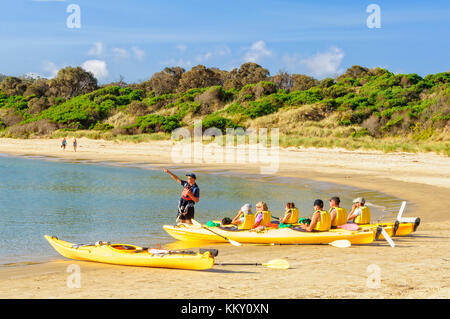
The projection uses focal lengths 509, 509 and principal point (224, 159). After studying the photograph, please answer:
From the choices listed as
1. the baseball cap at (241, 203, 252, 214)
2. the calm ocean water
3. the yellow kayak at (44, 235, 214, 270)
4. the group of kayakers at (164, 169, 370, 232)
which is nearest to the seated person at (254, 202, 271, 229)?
the group of kayakers at (164, 169, 370, 232)

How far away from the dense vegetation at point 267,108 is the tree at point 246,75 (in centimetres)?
12

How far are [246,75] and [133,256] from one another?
51.4 m

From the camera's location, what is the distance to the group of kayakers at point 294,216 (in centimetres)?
903

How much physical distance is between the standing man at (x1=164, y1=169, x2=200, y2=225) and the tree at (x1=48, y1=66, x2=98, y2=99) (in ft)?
184

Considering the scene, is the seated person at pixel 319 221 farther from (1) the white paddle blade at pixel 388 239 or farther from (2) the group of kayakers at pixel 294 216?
(1) the white paddle blade at pixel 388 239

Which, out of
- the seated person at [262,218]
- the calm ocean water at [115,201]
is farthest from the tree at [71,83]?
the seated person at [262,218]

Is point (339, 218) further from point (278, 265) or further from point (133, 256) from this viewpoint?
point (133, 256)

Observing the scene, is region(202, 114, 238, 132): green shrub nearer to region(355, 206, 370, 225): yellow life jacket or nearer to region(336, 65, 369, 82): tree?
region(336, 65, 369, 82): tree

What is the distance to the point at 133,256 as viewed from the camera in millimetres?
7270

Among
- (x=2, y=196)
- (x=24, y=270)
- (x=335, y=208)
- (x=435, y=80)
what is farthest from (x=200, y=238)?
(x=435, y=80)

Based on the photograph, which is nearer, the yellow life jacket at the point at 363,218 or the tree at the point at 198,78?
→ the yellow life jacket at the point at 363,218

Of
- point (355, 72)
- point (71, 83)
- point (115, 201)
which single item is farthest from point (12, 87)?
point (115, 201)

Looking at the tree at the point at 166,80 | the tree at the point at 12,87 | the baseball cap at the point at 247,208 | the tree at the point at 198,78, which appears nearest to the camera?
the baseball cap at the point at 247,208

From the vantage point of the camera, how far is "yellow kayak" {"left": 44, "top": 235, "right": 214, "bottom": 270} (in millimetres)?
6895
